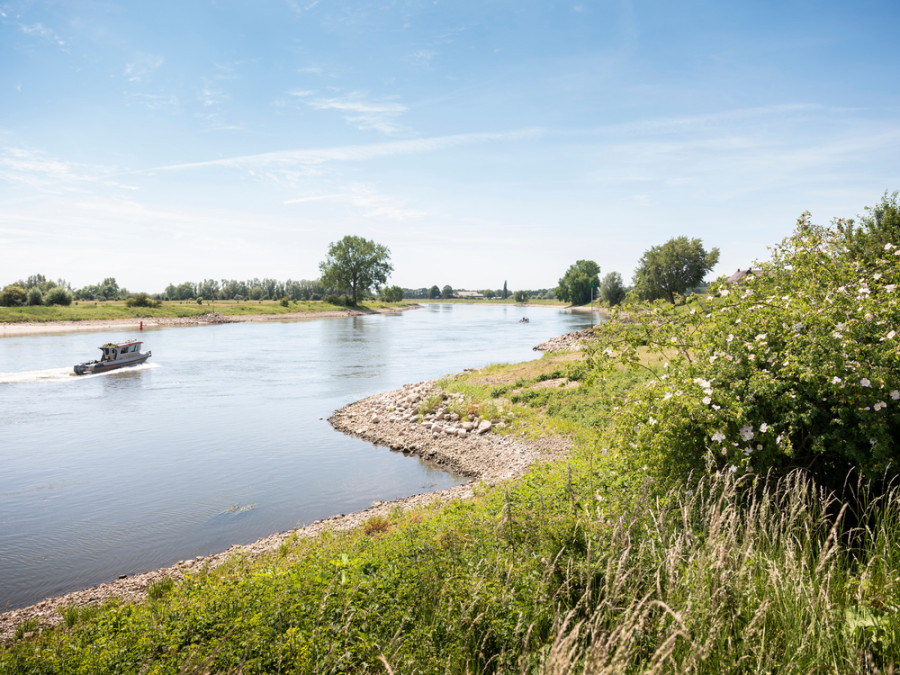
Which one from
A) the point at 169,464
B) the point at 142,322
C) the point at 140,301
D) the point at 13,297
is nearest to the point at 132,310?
the point at 140,301

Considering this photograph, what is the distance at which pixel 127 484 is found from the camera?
14.4 metres

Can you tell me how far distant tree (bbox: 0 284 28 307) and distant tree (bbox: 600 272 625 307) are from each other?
10566cm

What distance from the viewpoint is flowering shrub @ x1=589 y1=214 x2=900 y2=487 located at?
5.12m

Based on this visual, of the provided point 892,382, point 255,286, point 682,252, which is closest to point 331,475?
point 892,382

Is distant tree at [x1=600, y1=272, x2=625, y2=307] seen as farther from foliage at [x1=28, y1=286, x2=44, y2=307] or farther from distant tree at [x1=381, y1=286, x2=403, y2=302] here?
foliage at [x1=28, y1=286, x2=44, y2=307]

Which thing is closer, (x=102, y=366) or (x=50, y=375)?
(x=50, y=375)

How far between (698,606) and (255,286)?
173880 millimetres

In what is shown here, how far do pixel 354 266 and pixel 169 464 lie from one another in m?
110

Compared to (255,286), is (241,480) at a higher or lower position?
lower

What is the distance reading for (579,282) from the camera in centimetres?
15512

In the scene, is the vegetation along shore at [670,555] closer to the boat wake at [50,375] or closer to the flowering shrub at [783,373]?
the flowering shrub at [783,373]

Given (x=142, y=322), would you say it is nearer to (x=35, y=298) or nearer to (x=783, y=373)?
(x=35, y=298)

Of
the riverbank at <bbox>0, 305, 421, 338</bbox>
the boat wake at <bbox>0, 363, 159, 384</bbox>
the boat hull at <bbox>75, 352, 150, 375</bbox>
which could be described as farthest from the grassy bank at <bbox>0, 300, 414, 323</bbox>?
the boat hull at <bbox>75, 352, 150, 375</bbox>

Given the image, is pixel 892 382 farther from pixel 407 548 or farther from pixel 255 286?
pixel 255 286
